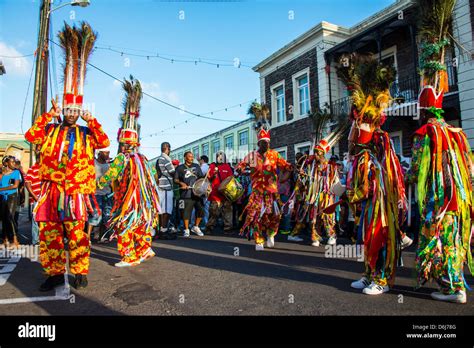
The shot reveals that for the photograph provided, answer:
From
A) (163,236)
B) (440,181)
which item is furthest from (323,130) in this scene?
(163,236)

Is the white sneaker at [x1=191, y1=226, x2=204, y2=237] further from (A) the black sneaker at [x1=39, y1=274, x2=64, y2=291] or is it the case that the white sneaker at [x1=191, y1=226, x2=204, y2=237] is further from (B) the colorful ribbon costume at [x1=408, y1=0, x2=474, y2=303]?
(B) the colorful ribbon costume at [x1=408, y1=0, x2=474, y2=303]

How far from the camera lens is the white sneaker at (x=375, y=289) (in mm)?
3335

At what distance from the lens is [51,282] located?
374 centimetres

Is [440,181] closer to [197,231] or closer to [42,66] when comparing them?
[197,231]

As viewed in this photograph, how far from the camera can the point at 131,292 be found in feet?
11.9

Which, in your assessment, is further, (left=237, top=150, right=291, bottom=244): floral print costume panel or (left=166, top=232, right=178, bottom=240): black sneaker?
(left=166, top=232, right=178, bottom=240): black sneaker

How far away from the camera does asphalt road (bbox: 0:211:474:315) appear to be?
3000 mm

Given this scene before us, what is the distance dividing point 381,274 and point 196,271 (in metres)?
2.27

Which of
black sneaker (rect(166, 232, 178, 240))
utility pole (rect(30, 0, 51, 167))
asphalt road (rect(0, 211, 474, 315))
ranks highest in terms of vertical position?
utility pole (rect(30, 0, 51, 167))

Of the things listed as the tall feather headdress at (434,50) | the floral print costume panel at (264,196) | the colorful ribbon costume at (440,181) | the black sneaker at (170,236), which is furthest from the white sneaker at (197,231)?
the tall feather headdress at (434,50)

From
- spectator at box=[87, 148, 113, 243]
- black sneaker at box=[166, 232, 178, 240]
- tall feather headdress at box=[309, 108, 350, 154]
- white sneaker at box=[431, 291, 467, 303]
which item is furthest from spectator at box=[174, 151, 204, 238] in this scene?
white sneaker at box=[431, 291, 467, 303]

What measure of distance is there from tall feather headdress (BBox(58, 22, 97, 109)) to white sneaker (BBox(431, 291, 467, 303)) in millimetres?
4124

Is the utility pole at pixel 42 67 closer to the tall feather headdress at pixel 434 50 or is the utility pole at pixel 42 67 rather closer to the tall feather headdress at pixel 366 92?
the tall feather headdress at pixel 366 92

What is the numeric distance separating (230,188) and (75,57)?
16.5ft
